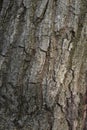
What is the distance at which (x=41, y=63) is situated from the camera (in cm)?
175

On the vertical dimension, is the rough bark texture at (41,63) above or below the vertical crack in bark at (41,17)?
below

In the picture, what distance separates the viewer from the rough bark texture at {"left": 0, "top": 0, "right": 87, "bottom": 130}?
5.76 ft

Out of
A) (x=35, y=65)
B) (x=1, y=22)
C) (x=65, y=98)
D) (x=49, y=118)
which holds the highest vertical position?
(x=1, y=22)

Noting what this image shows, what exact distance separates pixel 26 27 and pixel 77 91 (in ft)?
1.47

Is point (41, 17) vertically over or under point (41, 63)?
over

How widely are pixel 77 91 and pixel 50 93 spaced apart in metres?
0.16

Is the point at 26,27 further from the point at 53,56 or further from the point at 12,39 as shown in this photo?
the point at 53,56

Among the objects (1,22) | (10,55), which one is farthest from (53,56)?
(1,22)

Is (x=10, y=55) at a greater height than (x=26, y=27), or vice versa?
(x=26, y=27)

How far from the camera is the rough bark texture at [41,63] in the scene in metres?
1.76

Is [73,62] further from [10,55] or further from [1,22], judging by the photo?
[1,22]

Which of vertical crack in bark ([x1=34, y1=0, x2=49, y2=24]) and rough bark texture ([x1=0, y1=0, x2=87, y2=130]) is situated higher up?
vertical crack in bark ([x1=34, y1=0, x2=49, y2=24])

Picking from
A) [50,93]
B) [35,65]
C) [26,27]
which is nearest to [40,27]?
[26,27]

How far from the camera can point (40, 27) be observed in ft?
5.76
